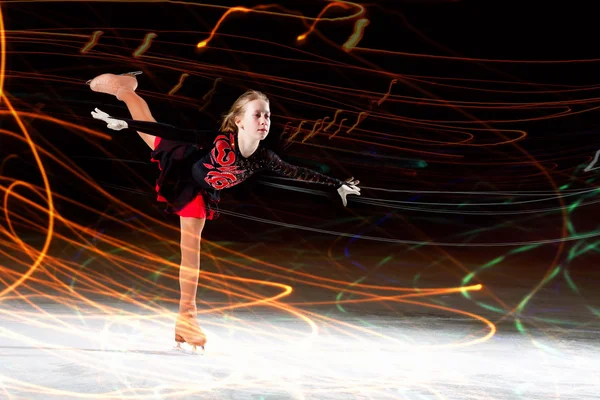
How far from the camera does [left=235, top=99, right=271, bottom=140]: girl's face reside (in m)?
6.10

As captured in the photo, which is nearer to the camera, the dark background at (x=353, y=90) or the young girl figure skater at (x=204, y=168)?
the young girl figure skater at (x=204, y=168)

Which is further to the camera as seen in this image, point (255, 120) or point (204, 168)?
point (204, 168)

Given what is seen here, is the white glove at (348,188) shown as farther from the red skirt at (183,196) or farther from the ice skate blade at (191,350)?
the ice skate blade at (191,350)

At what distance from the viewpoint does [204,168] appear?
20.7ft

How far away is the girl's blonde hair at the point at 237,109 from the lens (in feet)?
20.4

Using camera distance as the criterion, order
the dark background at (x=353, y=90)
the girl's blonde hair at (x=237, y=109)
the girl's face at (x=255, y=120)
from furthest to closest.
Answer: the dark background at (x=353, y=90) → the girl's blonde hair at (x=237, y=109) → the girl's face at (x=255, y=120)

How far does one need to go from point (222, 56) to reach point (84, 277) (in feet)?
25.8

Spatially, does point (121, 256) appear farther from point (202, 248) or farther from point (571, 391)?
point (571, 391)

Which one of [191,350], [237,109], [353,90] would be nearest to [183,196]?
[237,109]

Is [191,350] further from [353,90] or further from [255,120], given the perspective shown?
[353,90]

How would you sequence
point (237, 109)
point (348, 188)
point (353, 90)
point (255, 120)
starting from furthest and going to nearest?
point (353, 90) < point (348, 188) < point (237, 109) < point (255, 120)

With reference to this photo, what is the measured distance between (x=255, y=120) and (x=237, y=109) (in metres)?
0.20

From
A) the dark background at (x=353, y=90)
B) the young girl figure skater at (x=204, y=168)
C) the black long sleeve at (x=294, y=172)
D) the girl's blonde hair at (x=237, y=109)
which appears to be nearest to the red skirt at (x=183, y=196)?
the young girl figure skater at (x=204, y=168)

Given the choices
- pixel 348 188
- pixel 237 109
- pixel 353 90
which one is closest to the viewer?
pixel 237 109
